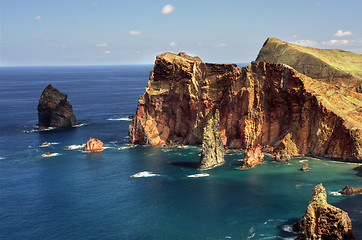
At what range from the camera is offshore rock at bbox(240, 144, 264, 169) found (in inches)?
4988

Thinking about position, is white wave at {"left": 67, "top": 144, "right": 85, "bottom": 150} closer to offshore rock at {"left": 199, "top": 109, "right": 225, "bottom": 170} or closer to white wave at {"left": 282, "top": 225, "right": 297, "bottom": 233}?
offshore rock at {"left": 199, "top": 109, "right": 225, "bottom": 170}

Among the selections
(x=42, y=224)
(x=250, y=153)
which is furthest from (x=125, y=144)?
(x=42, y=224)

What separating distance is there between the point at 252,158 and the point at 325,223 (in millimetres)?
58836

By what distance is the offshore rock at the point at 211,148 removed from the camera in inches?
4983

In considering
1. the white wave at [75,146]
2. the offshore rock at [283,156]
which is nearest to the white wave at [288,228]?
the offshore rock at [283,156]

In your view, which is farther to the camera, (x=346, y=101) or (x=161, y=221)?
(x=346, y=101)

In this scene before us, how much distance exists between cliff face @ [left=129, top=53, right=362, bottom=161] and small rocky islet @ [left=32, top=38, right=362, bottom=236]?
0.30 m

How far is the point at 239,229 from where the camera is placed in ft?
265

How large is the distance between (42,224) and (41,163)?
188 feet

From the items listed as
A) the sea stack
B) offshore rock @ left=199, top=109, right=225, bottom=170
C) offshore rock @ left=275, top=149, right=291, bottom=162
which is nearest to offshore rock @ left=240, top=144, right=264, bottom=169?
offshore rock @ left=275, top=149, right=291, bottom=162

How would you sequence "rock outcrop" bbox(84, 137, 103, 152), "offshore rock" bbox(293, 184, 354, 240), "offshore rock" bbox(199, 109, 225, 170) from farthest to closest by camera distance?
"rock outcrop" bbox(84, 137, 103, 152), "offshore rock" bbox(199, 109, 225, 170), "offshore rock" bbox(293, 184, 354, 240)

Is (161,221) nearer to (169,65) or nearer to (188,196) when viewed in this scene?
(188,196)

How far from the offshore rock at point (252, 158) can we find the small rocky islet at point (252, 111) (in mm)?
324

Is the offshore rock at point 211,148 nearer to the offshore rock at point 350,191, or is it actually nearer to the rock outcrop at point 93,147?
the offshore rock at point 350,191
